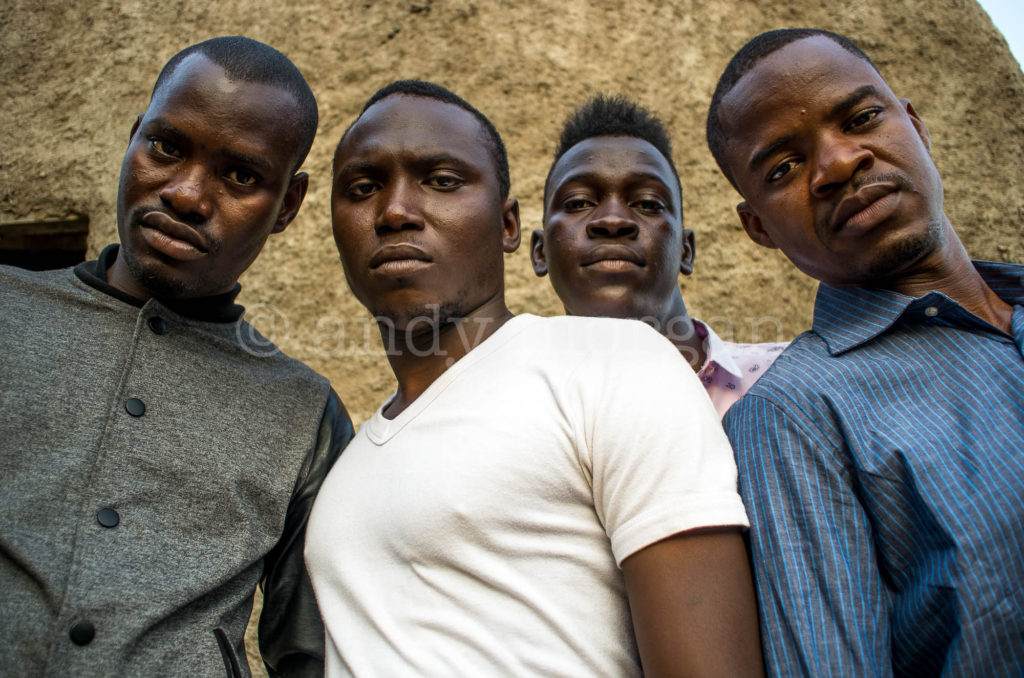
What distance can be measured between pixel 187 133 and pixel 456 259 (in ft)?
2.02

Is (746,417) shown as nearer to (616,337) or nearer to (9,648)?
(616,337)

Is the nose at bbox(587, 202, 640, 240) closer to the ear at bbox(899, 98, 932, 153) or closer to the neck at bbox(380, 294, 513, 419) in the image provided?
the neck at bbox(380, 294, 513, 419)

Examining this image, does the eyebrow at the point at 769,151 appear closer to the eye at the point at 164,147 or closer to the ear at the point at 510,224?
the ear at the point at 510,224

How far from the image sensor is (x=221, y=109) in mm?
1474

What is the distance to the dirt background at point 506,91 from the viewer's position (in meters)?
3.33

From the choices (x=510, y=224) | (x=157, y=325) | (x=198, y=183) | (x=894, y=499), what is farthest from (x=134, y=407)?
(x=894, y=499)

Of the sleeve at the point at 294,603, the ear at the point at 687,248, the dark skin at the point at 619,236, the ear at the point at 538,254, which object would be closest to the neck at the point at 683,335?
the dark skin at the point at 619,236

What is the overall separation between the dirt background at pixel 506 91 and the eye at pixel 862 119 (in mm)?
1996

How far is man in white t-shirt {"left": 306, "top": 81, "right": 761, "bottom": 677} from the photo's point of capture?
932mm

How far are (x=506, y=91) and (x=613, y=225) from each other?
1.78 metres

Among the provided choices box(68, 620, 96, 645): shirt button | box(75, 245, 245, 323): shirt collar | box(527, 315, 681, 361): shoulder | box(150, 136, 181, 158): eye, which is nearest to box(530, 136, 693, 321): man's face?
box(527, 315, 681, 361): shoulder

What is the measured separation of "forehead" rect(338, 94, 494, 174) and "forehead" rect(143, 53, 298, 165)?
153 millimetres

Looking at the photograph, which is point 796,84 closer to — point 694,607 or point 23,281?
point 694,607

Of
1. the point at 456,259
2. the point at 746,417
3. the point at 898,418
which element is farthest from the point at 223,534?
the point at 898,418
